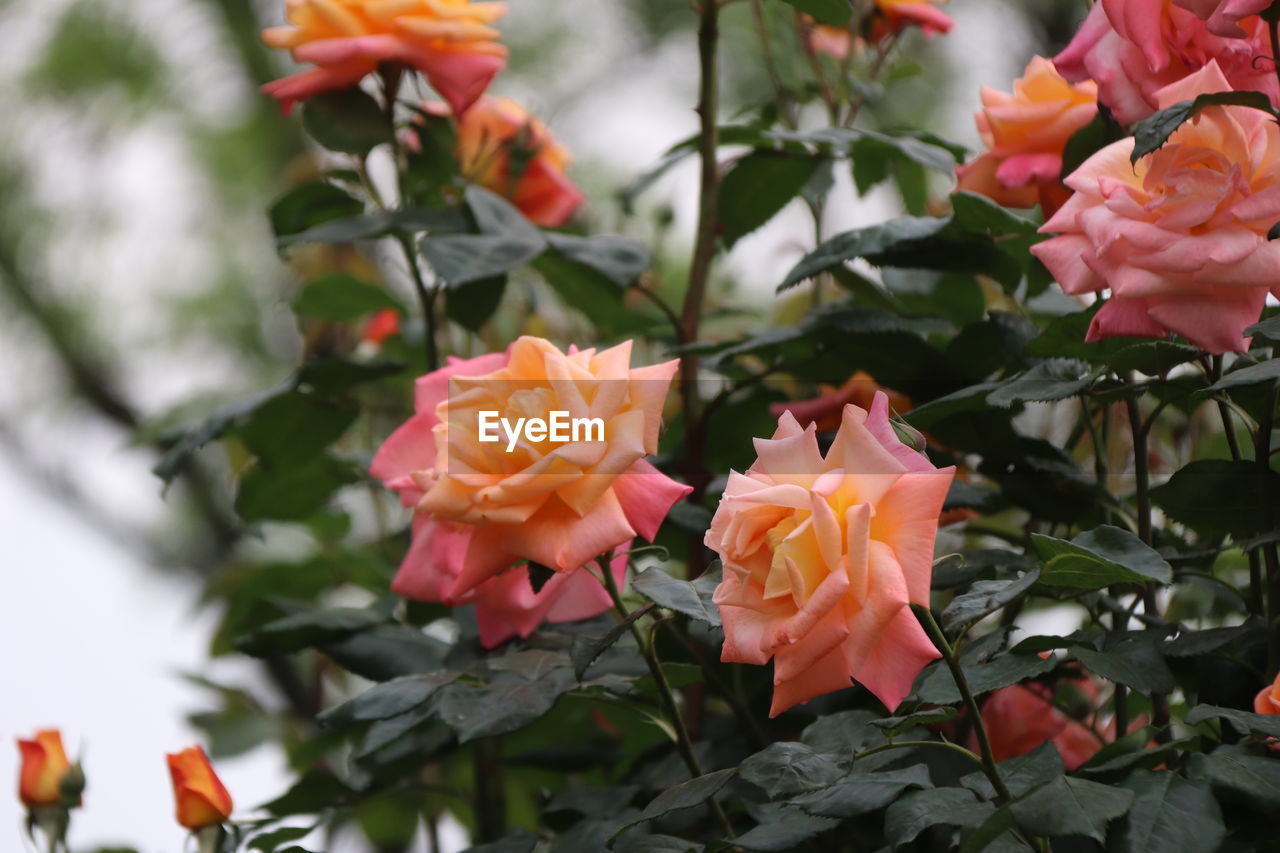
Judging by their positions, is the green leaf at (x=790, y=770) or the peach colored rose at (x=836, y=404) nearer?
the green leaf at (x=790, y=770)

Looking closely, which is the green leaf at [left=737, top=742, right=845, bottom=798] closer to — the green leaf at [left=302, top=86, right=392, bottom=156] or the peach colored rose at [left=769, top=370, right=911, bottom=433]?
the peach colored rose at [left=769, top=370, right=911, bottom=433]

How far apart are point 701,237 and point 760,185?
0.12 feet

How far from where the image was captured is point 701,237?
59 cm

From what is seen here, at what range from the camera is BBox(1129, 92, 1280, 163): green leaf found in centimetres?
34

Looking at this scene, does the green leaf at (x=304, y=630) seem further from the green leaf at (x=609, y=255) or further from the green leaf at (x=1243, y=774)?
the green leaf at (x=1243, y=774)

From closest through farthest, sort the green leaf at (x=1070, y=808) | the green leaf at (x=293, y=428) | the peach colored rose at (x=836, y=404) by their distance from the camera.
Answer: the green leaf at (x=1070, y=808) → the peach colored rose at (x=836, y=404) → the green leaf at (x=293, y=428)

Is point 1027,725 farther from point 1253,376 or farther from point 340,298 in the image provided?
point 340,298

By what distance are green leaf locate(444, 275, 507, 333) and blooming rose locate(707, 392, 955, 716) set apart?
0.31 metres

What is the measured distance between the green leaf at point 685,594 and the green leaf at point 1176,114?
171 millimetres

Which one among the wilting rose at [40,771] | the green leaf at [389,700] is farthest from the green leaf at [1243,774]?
the wilting rose at [40,771]

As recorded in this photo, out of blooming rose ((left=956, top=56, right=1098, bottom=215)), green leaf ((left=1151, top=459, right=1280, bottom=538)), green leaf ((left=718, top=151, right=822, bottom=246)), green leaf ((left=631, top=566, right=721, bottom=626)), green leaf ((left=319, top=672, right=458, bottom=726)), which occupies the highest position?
blooming rose ((left=956, top=56, right=1098, bottom=215))

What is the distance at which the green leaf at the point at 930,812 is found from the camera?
0.30 meters

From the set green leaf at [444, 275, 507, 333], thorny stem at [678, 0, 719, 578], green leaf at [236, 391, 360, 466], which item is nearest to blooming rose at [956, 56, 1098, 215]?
thorny stem at [678, 0, 719, 578]

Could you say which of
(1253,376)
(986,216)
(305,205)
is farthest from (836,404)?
(305,205)
